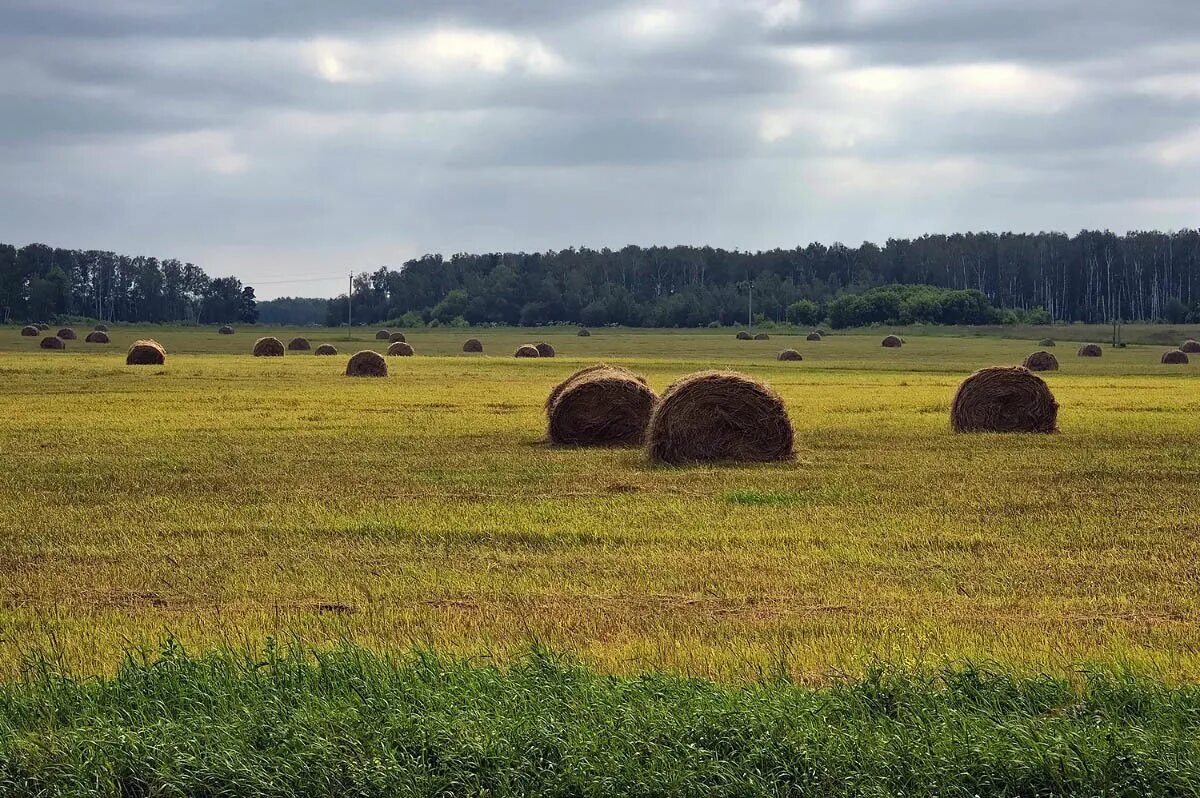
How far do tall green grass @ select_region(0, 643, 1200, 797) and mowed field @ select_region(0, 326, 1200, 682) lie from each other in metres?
1.01

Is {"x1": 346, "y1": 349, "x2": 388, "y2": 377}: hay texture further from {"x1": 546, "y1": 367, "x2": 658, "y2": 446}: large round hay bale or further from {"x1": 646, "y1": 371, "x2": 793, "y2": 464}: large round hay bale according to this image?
{"x1": 646, "y1": 371, "x2": 793, "y2": 464}: large round hay bale

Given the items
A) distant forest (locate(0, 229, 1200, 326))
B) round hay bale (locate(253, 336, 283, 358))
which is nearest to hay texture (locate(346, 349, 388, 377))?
round hay bale (locate(253, 336, 283, 358))

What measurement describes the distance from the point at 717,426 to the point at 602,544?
8.03 meters

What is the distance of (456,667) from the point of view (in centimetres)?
805

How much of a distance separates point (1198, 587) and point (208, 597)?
25.4 feet

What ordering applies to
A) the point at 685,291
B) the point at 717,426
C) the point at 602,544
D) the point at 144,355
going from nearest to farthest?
1. the point at 602,544
2. the point at 717,426
3. the point at 144,355
4. the point at 685,291

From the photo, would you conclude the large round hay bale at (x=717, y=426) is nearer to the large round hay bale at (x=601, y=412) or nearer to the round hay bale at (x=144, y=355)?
the large round hay bale at (x=601, y=412)

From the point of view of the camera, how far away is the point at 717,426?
21250mm

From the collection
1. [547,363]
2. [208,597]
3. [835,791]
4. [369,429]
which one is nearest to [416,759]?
[835,791]

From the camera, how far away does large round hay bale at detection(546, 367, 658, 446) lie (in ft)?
80.3

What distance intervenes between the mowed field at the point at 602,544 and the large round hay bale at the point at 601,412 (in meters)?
0.72

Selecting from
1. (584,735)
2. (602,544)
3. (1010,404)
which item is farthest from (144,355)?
(584,735)

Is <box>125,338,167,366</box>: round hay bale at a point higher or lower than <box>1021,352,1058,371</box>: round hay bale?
higher

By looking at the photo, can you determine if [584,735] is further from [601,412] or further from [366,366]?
[366,366]
